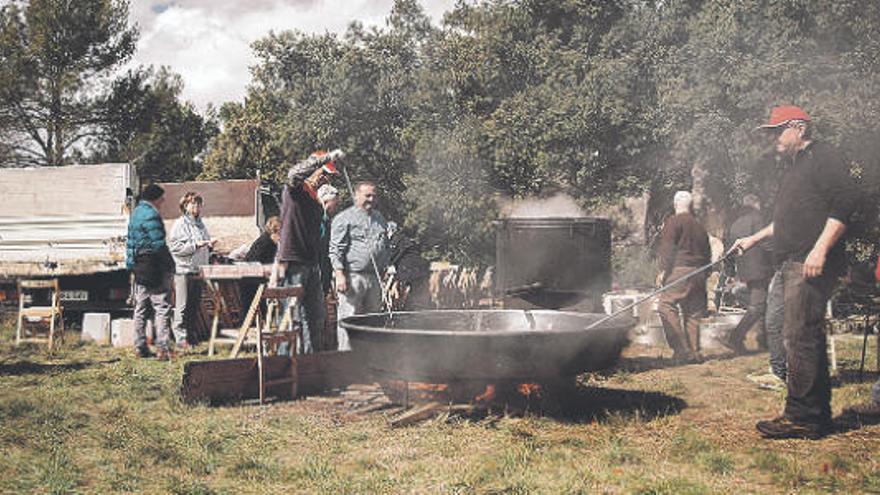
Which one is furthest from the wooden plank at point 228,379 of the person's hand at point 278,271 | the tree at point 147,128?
the tree at point 147,128

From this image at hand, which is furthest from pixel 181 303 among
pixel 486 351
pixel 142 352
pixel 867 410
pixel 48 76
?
pixel 48 76

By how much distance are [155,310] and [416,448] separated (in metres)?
4.91

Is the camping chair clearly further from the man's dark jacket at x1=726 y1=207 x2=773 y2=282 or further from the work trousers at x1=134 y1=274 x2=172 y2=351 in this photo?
the man's dark jacket at x1=726 y1=207 x2=773 y2=282

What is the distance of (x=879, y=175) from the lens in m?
17.5

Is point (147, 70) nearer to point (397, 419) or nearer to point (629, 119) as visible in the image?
point (629, 119)

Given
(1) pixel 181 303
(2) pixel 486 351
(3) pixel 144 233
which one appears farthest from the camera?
(1) pixel 181 303

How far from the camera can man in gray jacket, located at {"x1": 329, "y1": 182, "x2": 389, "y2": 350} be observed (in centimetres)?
693

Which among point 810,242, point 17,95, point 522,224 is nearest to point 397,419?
point 810,242

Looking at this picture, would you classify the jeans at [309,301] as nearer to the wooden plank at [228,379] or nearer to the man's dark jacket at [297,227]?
the man's dark jacket at [297,227]

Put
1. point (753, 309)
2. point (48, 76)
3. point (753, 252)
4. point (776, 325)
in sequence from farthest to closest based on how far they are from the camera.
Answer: point (48, 76)
point (753, 309)
point (753, 252)
point (776, 325)

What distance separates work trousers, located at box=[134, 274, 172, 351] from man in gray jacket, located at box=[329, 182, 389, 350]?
243 cm

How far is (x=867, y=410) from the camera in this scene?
17.1 feet

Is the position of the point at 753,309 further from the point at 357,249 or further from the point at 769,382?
the point at 357,249

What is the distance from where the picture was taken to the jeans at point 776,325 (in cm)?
608
